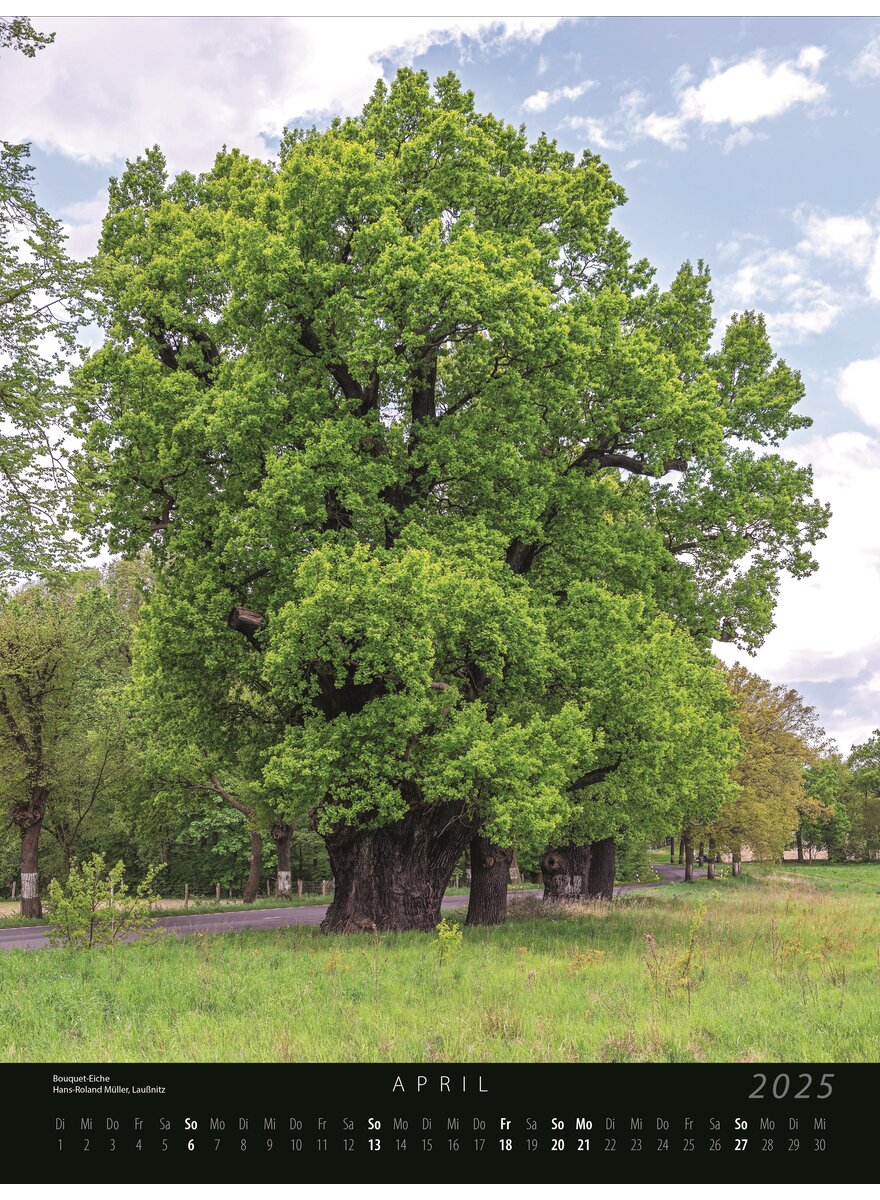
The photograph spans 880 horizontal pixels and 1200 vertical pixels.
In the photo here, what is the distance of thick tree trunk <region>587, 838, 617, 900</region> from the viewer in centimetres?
2936

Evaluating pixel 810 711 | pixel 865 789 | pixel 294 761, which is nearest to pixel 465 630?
pixel 294 761

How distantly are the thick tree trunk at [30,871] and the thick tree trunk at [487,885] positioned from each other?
724 inches

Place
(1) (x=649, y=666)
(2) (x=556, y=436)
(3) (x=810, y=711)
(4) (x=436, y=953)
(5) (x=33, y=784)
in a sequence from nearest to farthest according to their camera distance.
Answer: (4) (x=436, y=953), (1) (x=649, y=666), (2) (x=556, y=436), (5) (x=33, y=784), (3) (x=810, y=711)

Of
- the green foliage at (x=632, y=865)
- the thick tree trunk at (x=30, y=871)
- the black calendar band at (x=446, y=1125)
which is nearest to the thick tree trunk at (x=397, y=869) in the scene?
the black calendar band at (x=446, y=1125)

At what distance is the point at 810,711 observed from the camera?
72500 mm

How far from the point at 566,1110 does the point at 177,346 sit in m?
17.2

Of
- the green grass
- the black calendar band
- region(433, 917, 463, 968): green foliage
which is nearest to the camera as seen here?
the black calendar band

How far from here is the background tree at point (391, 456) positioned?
1509 centimetres

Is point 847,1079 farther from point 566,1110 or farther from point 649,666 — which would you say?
point 649,666

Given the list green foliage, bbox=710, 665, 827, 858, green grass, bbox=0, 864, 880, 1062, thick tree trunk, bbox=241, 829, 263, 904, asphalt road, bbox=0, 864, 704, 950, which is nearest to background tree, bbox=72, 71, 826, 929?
green grass, bbox=0, 864, 880, 1062

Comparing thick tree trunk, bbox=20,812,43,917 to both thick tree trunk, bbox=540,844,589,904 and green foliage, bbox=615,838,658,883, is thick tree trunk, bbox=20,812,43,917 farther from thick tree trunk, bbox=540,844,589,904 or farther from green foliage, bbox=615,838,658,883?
green foliage, bbox=615,838,658,883

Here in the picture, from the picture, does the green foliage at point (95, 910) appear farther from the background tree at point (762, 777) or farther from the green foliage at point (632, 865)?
the green foliage at point (632, 865)

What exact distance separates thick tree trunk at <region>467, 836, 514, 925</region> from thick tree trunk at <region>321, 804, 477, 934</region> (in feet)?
8.83

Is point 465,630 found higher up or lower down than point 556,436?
lower down
